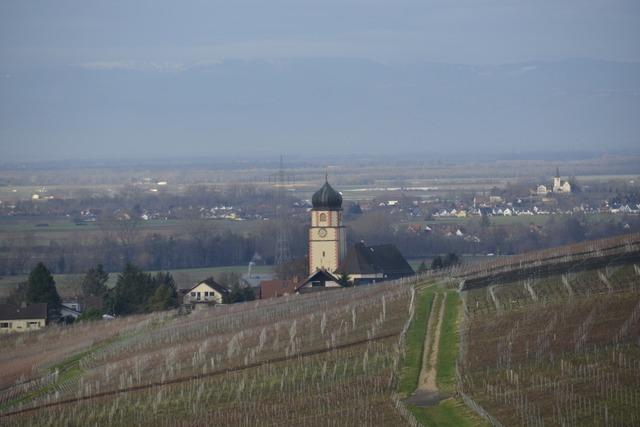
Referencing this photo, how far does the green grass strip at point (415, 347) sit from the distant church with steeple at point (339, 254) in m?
27.0

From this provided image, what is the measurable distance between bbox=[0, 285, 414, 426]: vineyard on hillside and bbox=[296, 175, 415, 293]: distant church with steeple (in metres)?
19.0

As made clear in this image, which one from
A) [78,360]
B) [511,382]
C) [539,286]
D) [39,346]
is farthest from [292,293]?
[511,382]

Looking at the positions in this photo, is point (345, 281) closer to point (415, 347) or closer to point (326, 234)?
point (326, 234)

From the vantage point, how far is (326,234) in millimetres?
79938

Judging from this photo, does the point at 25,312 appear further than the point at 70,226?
No

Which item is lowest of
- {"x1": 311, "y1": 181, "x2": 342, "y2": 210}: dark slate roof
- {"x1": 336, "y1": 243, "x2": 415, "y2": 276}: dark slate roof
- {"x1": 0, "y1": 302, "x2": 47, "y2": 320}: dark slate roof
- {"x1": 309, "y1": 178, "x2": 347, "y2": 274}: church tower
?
{"x1": 0, "y1": 302, "x2": 47, "y2": 320}: dark slate roof

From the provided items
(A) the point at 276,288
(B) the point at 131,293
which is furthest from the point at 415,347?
(A) the point at 276,288

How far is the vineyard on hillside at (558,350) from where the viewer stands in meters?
29.3

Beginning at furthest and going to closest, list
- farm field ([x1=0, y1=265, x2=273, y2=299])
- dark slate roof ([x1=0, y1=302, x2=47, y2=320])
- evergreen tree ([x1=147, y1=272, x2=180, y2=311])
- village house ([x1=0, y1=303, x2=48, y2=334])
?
farm field ([x1=0, y1=265, x2=273, y2=299]), evergreen tree ([x1=147, y1=272, x2=180, y2=311]), dark slate roof ([x1=0, y1=302, x2=47, y2=320]), village house ([x1=0, y1=303, x2=48, y2=334])

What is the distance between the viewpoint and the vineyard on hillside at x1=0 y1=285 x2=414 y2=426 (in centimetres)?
3469

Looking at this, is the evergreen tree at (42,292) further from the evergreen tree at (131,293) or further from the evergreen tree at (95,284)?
the evergreen tree at (95,284)

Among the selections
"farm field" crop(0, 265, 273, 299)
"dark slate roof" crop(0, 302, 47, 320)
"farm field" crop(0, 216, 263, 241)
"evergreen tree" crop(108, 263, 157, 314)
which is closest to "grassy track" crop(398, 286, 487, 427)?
"dark slate roof" crop(0, 302, 47, 320)

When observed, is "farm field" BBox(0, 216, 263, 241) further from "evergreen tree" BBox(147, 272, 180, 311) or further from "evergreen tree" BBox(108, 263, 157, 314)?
"evergreen tree" BBox(147, 272, 180, 311)

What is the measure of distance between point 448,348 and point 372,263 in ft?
133
